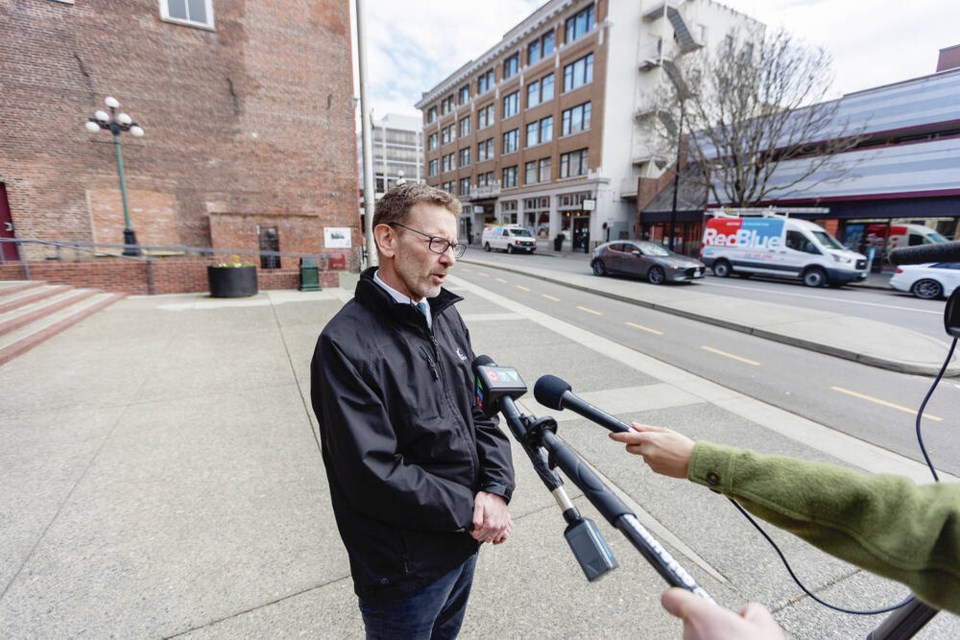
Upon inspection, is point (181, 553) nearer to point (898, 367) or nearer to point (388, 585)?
point (388, 585)

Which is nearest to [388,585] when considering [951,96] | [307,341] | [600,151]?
[307,341]

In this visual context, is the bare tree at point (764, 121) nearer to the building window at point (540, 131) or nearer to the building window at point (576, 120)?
the building window at point (576, 120)

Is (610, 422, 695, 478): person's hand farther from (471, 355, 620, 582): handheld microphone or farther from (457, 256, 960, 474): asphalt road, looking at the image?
(457, 256, 960, 474): asphalt road

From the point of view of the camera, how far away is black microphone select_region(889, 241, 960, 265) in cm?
123

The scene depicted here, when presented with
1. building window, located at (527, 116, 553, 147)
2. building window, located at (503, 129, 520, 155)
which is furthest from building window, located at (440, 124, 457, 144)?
building window, located at (527, 116, 553, 147)

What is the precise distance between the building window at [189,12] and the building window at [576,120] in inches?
979

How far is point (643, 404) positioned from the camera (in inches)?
194

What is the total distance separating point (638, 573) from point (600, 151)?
107ft

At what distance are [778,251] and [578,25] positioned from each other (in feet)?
85.5

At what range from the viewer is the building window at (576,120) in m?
Result: 32.3

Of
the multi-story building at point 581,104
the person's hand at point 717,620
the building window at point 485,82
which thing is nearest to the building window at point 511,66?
the multi-story building at point 581,104

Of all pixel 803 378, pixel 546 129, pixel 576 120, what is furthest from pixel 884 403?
pixel 546 129

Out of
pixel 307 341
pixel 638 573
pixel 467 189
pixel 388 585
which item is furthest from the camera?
pixel 467 189

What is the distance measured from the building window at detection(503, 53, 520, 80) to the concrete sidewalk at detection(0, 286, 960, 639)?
137ft
